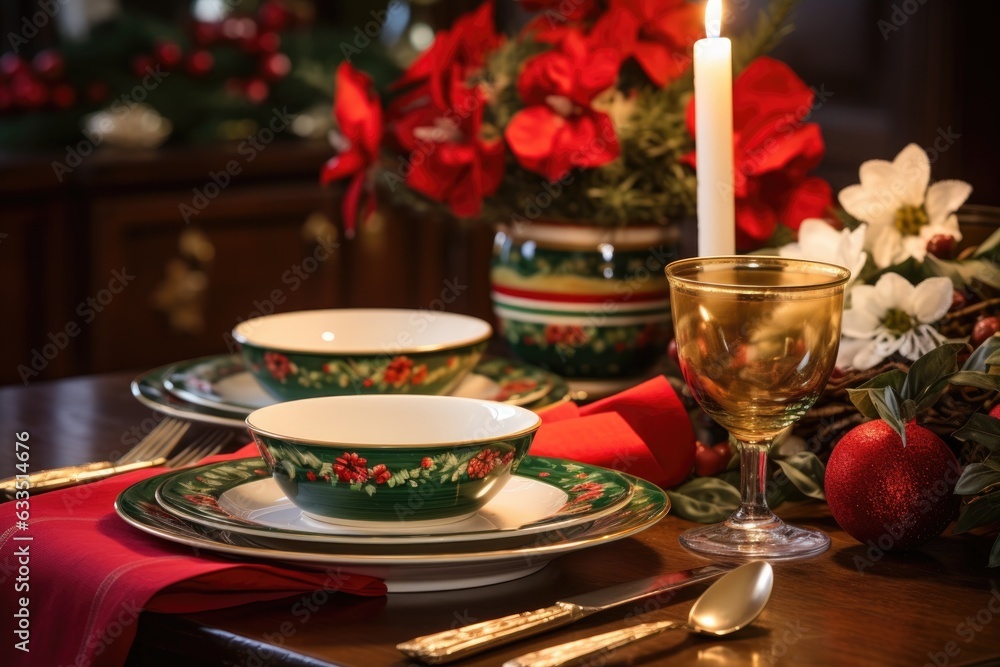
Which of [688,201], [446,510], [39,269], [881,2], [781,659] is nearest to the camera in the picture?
[781,659]

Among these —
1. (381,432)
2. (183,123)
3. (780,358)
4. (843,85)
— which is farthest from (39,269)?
(780,358)

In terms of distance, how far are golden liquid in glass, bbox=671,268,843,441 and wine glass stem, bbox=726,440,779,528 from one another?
17 millimetres

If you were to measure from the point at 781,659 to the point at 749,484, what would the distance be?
0.21m

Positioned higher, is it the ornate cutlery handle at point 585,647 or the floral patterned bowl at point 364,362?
the floral patterned bowl at point 364,362

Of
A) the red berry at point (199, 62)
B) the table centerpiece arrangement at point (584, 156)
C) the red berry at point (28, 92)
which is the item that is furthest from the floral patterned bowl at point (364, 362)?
the red berry at point (199, 62)

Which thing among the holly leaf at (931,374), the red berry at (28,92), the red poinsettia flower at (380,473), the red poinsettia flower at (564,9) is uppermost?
the red berry at (28,92)

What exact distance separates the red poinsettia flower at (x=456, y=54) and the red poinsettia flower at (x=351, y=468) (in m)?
0.54

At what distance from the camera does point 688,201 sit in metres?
1.16

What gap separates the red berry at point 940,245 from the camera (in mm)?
940

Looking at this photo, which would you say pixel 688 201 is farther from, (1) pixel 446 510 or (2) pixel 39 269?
(2) pixel 39 269

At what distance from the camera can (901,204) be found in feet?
3.18

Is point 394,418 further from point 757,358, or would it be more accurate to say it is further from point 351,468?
point 757,358

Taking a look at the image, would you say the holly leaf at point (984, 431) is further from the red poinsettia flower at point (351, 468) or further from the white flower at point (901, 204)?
the red poinsettia flower at point (351, 468)

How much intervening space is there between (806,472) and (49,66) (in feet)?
7.34
